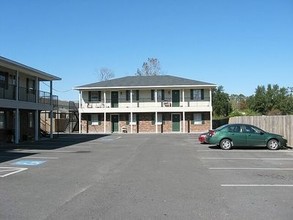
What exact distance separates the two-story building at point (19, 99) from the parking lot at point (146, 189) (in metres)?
12.4

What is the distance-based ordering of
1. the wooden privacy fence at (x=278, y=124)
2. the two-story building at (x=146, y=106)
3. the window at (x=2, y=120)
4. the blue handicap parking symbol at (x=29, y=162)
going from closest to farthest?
the blue handicap parking symbol at (x=29, y=162), the wooden privacy fence at (x=278, y=124), the window at (x=2, y=120), the two-story building at (x=146, y=106)

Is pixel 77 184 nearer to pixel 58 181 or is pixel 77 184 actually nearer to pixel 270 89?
pixel 58 181

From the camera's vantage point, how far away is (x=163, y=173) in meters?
13.5

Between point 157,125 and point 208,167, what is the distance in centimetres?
3454

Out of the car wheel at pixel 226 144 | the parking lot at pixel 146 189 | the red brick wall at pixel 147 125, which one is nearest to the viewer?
the parking lot at pixel 146 189

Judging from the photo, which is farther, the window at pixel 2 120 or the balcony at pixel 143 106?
the balcony at pixel 143 106

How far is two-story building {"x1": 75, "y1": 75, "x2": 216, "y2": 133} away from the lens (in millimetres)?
49469

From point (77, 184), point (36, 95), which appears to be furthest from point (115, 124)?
point (77, 184)

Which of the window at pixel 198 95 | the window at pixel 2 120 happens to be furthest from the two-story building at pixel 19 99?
the window at pixel 198 95

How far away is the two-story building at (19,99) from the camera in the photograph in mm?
28781

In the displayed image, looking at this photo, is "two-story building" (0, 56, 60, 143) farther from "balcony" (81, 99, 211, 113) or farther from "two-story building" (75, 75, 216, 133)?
"two-story building" (75, 75, 216, 133)

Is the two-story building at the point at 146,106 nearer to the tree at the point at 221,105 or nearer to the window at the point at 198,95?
the window at the point at 198,95

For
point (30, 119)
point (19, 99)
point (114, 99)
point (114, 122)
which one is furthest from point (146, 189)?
point (114, 99)

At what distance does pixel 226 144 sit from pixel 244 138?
39.4 inches
